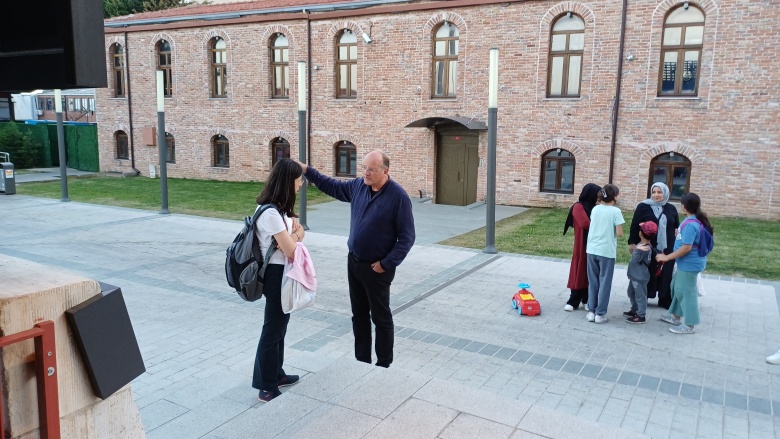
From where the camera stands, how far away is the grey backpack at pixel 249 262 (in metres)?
→ 4.70

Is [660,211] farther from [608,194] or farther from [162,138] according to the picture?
[162,138]

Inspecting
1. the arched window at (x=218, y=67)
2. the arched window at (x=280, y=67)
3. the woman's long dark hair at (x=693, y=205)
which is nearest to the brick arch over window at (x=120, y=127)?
the arched window at (x=218, y=67)

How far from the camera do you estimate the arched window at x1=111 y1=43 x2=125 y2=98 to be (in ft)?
88.7

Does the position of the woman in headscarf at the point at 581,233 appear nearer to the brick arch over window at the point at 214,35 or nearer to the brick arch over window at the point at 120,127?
the brick arch over window at the point at 214,35

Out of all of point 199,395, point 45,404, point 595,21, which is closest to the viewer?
point 45,404

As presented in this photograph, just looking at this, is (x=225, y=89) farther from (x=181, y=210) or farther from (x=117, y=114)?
(x=181, y=210)

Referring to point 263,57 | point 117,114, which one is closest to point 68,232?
point 263,57

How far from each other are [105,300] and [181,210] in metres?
15.5

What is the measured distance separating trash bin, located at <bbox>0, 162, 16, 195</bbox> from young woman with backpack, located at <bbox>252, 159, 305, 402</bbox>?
59.5ft

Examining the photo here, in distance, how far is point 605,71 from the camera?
682 inches

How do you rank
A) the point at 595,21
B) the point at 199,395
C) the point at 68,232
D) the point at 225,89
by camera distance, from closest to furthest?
the point at 199,395 → the point at 68,232 → the point at 595,21 → the point at 225,89

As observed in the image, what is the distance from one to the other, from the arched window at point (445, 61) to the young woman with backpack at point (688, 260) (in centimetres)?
1355

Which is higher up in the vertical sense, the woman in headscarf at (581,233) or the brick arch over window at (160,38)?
the brick arch over window at (160,38)

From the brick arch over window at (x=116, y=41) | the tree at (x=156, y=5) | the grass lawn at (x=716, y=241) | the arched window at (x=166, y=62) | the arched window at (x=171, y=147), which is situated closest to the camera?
the grass lawn at (x=716, y=241)
